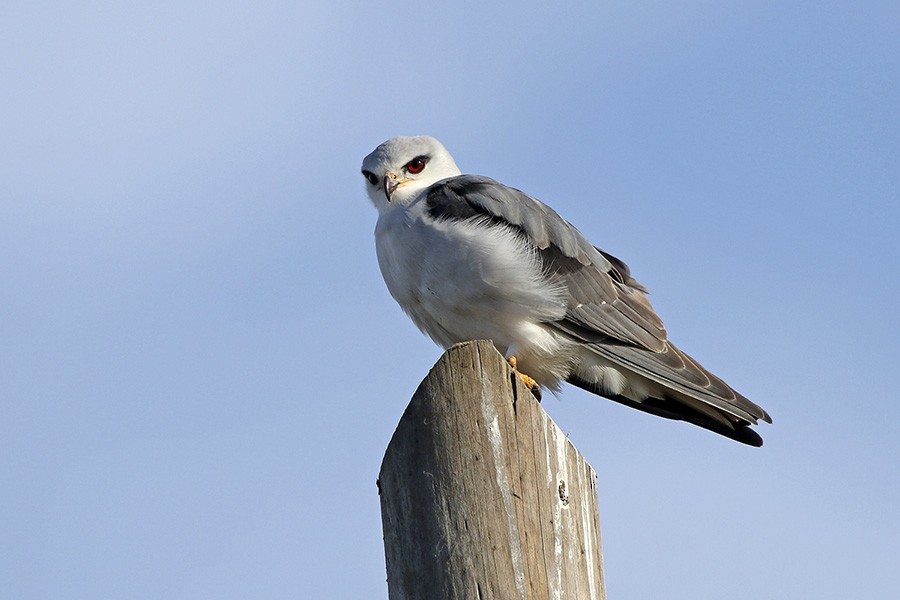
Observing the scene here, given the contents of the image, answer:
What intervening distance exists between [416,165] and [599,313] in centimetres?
153

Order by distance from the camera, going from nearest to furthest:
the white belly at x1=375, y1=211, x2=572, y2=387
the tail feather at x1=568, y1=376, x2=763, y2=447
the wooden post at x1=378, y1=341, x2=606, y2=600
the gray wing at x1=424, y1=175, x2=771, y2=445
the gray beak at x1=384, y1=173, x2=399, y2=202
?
the wooden post at x1=378, y1=341, x2=606, y2=600, the white belly at x1=375, y1=211, x2=572, y2=387, the gray wing at x1=424, y1=175, x2=771, y2=445, the tail feather at x1=568, y1=376, x2=763, y2=447, the gray beak at x1=384, y1=173, x2=399, y2=202

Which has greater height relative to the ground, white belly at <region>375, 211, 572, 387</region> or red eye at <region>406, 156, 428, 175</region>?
red eye at <region>406, 156, 428, 175</region>

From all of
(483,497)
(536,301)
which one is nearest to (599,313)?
(536,301)

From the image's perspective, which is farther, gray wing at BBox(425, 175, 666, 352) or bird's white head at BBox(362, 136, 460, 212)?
bird's white head at BBox(362, 136, 460, 212)

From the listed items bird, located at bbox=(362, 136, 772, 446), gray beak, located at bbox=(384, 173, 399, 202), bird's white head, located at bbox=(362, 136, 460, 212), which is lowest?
bird, located at bbox=(362, 136, 772, 446)

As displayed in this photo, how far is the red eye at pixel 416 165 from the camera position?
21.2 feet

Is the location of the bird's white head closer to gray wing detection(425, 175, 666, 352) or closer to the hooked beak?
the hooked beak

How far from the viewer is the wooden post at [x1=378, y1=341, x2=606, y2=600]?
275 cm

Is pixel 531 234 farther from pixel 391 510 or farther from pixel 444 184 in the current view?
pixel 391 510

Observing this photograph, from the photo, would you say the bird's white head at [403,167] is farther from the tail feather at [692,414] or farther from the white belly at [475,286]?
the tail feather at [692,414]

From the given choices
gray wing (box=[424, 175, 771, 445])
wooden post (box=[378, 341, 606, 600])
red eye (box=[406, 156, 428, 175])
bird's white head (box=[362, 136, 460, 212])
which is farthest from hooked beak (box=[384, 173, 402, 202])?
wooden post (box=[378, 341, 606, 600])

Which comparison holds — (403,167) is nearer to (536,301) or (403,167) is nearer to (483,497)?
(536,301)

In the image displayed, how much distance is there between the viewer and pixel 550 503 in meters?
2.84

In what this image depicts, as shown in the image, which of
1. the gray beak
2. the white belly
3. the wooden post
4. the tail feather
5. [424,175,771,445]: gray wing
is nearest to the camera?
the wooden post
